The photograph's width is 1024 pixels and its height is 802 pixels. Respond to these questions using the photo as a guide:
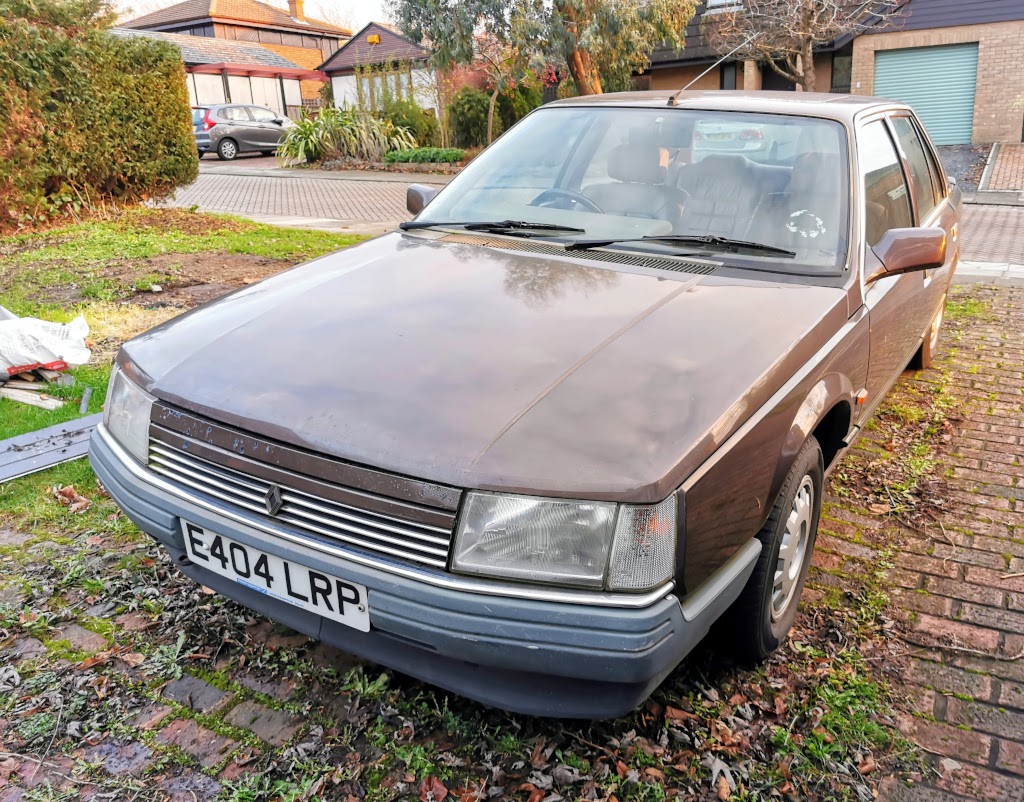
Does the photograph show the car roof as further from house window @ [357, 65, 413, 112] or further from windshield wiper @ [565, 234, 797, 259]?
house window @ [357, 65, 413, 112]

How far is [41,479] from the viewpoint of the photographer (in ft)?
12.6

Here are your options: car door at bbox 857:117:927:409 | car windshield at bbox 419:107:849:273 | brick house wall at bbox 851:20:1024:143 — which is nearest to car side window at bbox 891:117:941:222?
car door at bbox 857:117:927:409

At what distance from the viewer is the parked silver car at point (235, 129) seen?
25.8 metres

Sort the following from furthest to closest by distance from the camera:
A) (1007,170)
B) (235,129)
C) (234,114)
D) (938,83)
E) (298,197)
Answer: (234,114)
(235,129)
(938,83)
(1007,170)
(298,197)

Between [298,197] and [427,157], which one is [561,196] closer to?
[298,197]

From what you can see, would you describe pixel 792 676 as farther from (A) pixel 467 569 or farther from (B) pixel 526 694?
(A) pixel 467 569

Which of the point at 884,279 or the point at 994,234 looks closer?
the point at 884,279

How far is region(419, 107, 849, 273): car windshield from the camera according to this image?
306cm

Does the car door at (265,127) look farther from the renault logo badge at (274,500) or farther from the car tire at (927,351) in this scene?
the renault logo badge at (274,500)

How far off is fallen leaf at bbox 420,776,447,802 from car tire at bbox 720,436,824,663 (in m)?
0.91

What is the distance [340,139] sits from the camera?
2281 cm

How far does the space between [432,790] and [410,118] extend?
2387 cm

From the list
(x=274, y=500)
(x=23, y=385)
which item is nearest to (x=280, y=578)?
(x=274, y=500)

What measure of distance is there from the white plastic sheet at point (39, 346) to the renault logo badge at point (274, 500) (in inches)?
138
